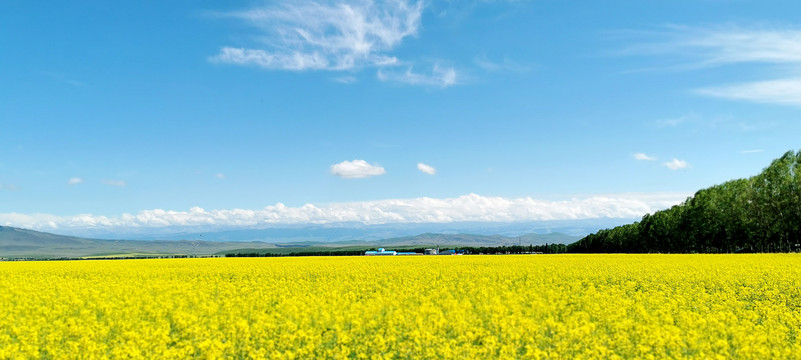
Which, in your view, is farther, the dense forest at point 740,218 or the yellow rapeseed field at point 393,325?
the dense forest at point 740,218

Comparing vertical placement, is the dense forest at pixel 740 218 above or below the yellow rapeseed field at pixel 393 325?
above

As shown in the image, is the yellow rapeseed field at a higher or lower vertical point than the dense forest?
lower

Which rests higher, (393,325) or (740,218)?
(740,218)

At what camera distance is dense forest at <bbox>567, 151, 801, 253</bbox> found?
3105 inches

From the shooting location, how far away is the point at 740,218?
83500 millimetres

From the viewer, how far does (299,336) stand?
12914 mm

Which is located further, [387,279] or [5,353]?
[387,279]

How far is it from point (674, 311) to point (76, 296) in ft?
71.2

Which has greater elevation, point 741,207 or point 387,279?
point 741,207

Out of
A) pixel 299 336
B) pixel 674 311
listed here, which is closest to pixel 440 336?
pixel 299 336

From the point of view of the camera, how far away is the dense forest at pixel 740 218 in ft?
259

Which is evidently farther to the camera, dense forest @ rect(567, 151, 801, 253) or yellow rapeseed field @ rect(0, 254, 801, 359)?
dense forest @ rect(567, 151, 801, 253)

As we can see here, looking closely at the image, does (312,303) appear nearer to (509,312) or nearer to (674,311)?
(509,312)

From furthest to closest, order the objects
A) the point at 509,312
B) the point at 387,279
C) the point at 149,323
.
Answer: the point at 387,279, the point at 509,312, the point at 149,323
